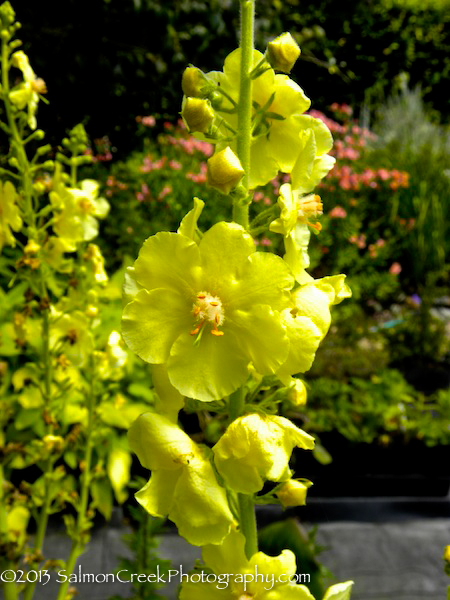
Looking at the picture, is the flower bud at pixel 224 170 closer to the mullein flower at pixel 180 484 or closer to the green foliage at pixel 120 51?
the mullein flower at pixel 180 484

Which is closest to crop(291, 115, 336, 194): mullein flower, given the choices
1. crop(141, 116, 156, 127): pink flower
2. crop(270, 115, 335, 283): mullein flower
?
crop(270, 115, 335, 283): mullein flower

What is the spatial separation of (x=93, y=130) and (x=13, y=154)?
1.40 metres

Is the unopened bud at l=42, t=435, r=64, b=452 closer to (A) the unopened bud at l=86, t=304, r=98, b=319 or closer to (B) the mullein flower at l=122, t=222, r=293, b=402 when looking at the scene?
(A) the unopened bud at l=86, t=304, r=98, b=319

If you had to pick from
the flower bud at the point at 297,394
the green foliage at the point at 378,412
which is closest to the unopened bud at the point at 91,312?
the flower bud at the point at 297,394

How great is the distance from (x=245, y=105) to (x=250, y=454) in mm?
360

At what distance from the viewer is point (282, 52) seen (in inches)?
24.4

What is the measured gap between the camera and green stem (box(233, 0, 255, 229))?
628mm

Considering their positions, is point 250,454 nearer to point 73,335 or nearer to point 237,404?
point 237,404

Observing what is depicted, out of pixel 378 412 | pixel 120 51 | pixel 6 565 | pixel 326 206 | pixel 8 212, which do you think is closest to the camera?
pixel 8 212

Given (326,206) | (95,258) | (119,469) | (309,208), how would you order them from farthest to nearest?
(326,206) → (119,469) → (95,258) → (309,208)

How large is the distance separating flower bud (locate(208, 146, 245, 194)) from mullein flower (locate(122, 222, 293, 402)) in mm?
42

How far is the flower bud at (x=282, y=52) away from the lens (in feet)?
2.02

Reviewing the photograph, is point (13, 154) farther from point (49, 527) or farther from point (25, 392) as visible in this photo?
point (49, 527)

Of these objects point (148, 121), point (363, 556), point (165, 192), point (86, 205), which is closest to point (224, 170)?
point (86, 205)
